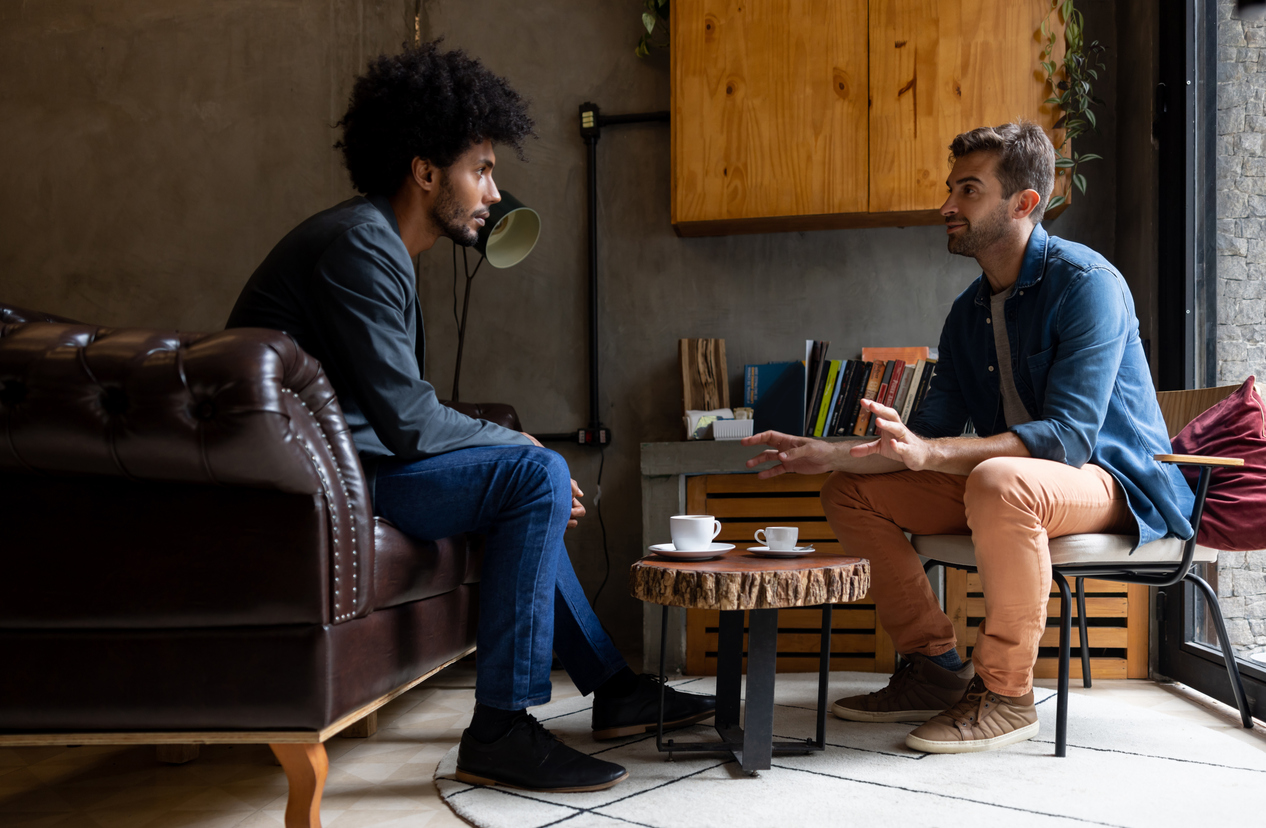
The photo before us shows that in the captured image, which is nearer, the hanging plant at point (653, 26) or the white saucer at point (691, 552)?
the white saucer at point (691, 552)

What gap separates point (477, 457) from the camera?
4.94 feet

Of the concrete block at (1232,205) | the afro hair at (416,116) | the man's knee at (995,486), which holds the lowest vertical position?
the man's knee at (995,486)

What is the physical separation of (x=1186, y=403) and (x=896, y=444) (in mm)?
930

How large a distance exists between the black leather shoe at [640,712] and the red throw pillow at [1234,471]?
3.55ft

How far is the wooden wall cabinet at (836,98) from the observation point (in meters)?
2.54

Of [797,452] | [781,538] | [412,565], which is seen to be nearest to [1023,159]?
[797,452]

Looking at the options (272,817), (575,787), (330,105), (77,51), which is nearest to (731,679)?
(575,787)

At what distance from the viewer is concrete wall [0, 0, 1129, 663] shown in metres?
2.97

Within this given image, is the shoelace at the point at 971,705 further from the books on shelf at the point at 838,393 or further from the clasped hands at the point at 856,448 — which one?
the books on shelf at the point at 838,393

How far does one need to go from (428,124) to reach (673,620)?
59.7 inches

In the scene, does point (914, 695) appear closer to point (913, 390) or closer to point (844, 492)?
point (844, 492)

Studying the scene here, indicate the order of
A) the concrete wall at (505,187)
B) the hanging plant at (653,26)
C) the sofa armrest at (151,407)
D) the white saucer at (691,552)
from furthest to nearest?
1. the concrete wall at (505,187)
2. the hanging plant at (653,26)
3. the white saucer at (691,552)
4. the sofa armrest at (151,407)

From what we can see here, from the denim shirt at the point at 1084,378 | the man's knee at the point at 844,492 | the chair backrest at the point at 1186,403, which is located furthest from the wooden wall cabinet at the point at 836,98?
the man's knee at the point at 844,492

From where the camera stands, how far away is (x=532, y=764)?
1.46 metres
